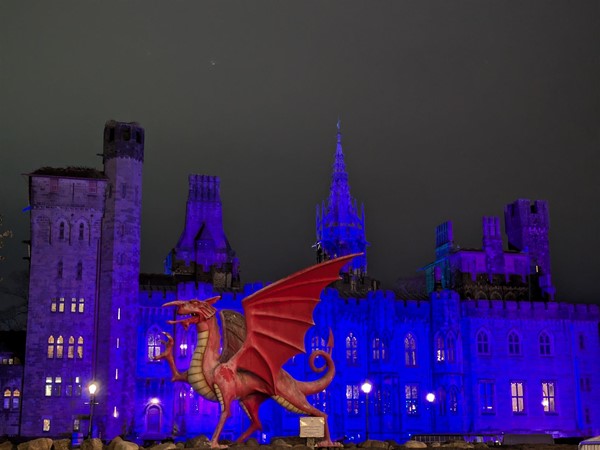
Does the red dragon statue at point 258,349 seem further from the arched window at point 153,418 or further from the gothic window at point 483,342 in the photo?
the gothic window at point 483,342

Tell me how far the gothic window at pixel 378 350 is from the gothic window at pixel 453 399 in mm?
4949

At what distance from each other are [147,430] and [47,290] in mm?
10386

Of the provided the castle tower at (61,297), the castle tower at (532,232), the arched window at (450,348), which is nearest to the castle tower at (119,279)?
the castle tower at (61,297)

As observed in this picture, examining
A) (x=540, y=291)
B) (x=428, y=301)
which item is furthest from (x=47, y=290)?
(x=540, y=291)

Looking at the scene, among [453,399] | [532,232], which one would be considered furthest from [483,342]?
[532,232]

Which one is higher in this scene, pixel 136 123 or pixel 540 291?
pixel 136 123

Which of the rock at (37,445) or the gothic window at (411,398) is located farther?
the gothic window at (411,398)

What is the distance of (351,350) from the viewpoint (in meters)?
56.9

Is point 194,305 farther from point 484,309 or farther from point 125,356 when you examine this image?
point 484,309

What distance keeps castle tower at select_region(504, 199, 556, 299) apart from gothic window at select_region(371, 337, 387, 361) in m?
21.7

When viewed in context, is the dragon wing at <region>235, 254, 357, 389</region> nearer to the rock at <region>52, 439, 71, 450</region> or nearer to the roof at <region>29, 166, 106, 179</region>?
the rock at <region>52, 439, 71, 450</region>

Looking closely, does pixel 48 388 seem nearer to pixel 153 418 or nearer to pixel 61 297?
pixel 61 297

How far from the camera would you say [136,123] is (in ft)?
185

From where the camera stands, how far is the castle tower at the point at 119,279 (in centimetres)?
Result: 5159
